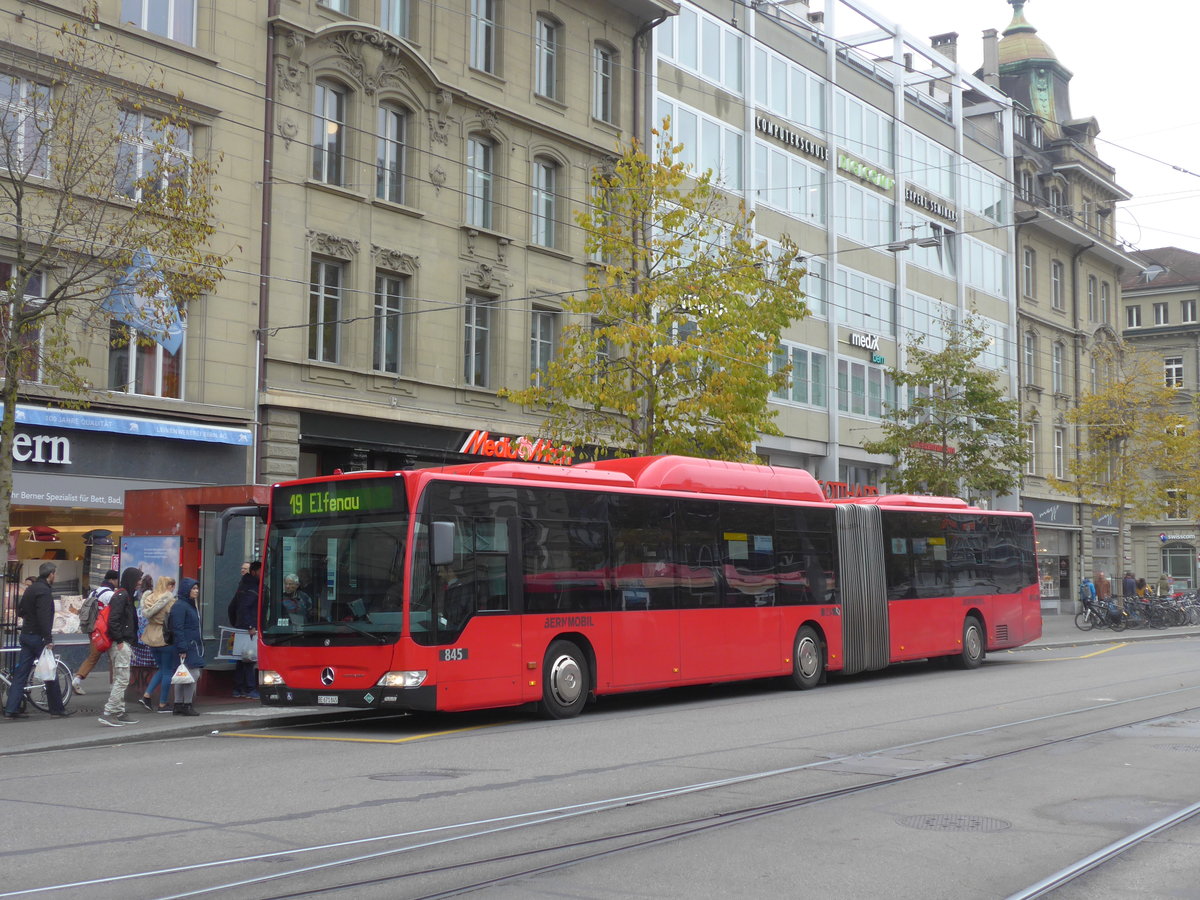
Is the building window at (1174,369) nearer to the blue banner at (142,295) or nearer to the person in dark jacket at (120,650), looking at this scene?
the blue banner at (142,295)

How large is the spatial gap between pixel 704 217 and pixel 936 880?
19825mm

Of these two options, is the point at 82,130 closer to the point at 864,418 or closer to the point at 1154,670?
the point at 1154,670

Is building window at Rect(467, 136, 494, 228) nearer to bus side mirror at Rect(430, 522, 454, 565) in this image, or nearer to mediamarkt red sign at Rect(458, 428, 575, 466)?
mediamarkt red sign at Rect(458, 428, 575, 466)

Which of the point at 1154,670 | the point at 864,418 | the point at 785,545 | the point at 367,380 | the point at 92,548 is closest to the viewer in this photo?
the point at 785,545

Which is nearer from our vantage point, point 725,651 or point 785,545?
point 725,651

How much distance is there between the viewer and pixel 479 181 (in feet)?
93.9

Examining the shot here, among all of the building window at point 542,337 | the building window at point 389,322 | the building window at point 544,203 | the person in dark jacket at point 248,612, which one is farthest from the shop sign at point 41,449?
the building window at point 544,203

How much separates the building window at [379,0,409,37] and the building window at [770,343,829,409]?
14.7 metres

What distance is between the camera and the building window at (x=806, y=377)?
1497 inches

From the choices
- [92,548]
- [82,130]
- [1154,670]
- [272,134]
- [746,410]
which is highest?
[272,134]

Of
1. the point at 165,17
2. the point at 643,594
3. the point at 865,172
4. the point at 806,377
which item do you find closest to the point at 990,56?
the point at 865,172

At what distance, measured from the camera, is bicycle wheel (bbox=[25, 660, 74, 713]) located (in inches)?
648

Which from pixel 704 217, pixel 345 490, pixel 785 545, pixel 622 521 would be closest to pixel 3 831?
pixel 345 490

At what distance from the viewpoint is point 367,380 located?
25734 millimetres
